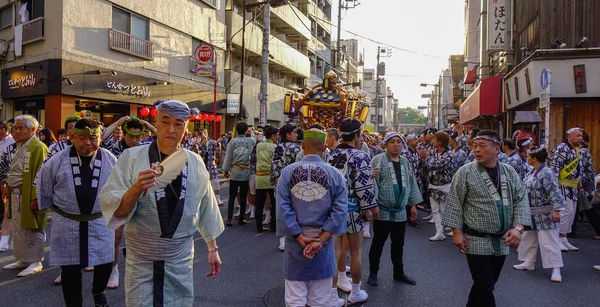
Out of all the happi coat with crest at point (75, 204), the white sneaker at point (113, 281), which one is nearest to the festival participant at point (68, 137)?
the happi coat with crest at point (75, 204)

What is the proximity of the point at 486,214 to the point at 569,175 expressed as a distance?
15.4 feet

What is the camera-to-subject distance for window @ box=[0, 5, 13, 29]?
54.5 ft

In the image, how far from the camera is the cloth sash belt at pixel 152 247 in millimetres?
2666

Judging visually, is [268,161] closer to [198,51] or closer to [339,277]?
[339,277]

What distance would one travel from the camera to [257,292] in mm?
5035

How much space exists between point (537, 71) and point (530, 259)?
319 inches

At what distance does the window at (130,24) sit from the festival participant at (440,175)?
13.2 metres

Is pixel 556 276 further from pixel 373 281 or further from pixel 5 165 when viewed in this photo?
pixel 5 165

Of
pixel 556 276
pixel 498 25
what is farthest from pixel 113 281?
pixel 498 25

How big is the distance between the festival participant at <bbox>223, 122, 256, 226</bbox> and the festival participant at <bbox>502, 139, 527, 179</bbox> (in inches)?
186

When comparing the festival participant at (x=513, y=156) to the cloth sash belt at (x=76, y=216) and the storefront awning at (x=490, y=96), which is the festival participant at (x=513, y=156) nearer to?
the cloth sash belt at (x=76, y=216)

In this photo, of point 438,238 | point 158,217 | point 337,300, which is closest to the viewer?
point 158,217

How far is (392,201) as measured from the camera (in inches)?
208

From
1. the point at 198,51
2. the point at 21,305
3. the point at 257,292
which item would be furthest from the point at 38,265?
the point at 198,51
